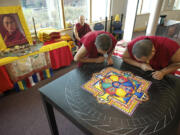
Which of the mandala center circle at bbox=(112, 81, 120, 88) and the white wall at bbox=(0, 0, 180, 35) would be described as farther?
the white wall at bbox=(0, 0, 180, 35)

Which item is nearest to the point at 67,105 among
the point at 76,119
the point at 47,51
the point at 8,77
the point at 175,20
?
the point at 76,119

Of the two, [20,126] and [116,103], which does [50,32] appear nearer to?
[20,126]

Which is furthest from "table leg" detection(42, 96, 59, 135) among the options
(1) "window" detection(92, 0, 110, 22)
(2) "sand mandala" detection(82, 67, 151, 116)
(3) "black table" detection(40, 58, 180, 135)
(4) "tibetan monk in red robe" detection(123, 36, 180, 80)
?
(1) "window" detection(92, 0, 110, 22)

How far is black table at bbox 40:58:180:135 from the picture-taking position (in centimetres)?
62

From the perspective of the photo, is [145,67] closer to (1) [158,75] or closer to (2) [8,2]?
(1) [158,75]

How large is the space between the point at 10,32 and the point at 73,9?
1.94m

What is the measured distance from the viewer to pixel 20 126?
1420mm

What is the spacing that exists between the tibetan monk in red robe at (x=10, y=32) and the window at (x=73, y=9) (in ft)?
4.66

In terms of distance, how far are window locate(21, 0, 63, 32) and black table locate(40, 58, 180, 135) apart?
216 centimetres

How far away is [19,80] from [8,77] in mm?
170

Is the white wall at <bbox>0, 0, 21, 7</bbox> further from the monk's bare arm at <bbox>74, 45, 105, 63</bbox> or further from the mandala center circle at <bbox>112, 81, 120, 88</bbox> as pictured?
the mandala center circle at <bbox>112, 81, 120, 88</bbox>

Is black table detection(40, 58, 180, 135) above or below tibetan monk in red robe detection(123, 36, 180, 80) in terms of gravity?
below

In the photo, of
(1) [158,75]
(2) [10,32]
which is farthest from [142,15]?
(2) [10,32]

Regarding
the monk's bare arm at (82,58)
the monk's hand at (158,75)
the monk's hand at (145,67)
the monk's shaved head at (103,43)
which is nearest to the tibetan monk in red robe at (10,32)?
the monk's bare arm at (82,58)
